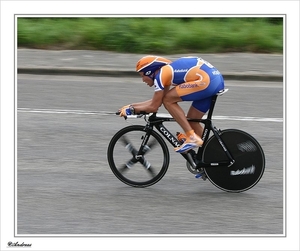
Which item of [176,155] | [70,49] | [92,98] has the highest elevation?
[70,49]

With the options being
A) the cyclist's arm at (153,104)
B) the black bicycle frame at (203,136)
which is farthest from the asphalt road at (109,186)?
the cyclist's arm at (153,104)

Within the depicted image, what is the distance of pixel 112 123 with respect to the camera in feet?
36.1

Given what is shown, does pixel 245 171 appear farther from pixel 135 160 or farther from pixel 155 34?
pixel 155 34

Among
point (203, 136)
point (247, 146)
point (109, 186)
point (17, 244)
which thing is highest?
point (203, 136)

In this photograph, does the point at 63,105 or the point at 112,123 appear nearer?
the point at 112,123

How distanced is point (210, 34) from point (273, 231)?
34.4 ft

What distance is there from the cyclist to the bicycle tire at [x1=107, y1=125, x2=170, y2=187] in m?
0.32

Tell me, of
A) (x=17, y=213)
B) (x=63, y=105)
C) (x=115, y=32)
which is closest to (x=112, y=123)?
(x=63, y=105)

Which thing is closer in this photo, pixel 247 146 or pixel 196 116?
pixel 247 146

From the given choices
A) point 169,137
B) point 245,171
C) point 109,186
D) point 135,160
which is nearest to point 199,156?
point 169,137

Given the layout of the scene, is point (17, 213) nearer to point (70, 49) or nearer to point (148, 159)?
point (148, 159)

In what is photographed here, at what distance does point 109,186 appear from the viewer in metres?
8.23

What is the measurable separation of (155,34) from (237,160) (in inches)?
368

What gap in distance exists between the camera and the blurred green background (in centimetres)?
1656
